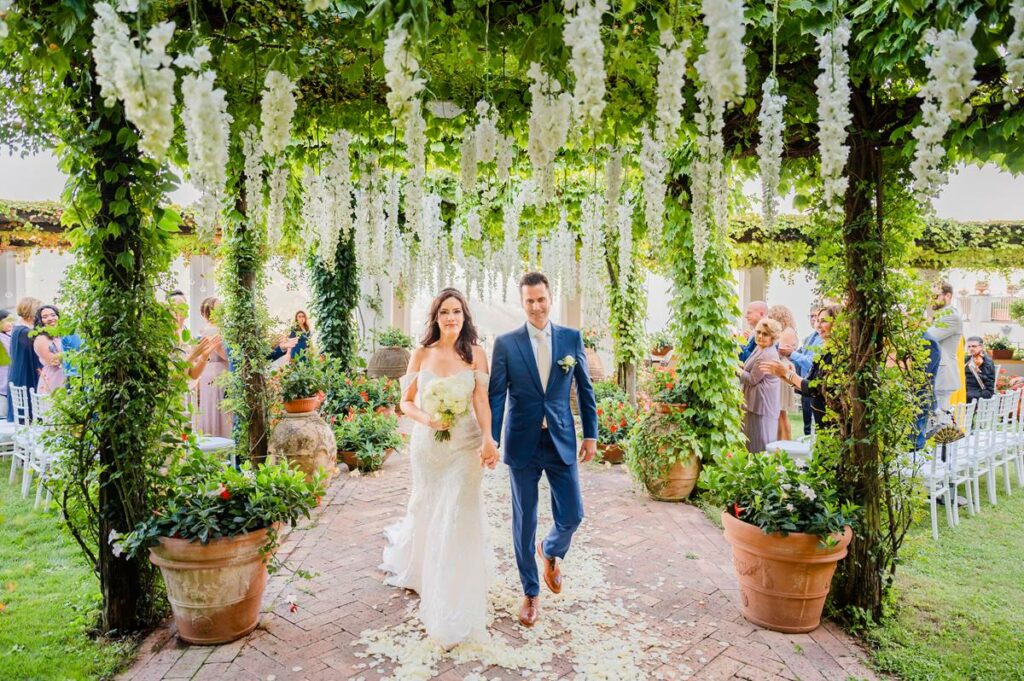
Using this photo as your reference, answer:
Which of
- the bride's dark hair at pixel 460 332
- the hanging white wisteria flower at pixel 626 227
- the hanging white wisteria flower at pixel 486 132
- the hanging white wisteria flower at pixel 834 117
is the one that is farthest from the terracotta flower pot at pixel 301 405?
the hanging white wisteria flower at pixel 834 117

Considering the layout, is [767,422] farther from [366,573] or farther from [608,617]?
[366,573]

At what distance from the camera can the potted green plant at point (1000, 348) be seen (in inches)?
464

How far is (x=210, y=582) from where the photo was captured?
287 cm

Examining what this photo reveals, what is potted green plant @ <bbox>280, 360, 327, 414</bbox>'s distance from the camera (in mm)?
5398

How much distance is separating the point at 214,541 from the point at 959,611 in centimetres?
381

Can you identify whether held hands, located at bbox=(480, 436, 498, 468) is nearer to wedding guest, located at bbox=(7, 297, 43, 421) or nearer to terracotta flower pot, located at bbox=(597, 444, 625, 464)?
terracotta flower pot, located at bbox=(597, 444, 625, 464)

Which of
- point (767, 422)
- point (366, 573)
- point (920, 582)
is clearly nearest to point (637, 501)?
point (767, 422)

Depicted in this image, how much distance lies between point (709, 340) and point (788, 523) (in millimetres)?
2154

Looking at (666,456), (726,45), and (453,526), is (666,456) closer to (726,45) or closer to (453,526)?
(453,526)

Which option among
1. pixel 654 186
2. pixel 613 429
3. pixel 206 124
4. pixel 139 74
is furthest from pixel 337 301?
pixel 139 74


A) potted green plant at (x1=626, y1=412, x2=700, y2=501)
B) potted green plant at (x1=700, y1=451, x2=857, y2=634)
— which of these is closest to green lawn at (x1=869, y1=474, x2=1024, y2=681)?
potted green plant at (x1=700, y1=451, x2=857, y2=634)

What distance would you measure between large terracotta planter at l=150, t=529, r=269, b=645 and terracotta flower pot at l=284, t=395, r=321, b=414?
2530 millimetres

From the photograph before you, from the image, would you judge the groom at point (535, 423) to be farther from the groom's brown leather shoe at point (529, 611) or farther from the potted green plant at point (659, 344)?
the potted green plant at point (659, 344)

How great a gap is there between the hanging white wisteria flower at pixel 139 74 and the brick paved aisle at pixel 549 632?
228cm
